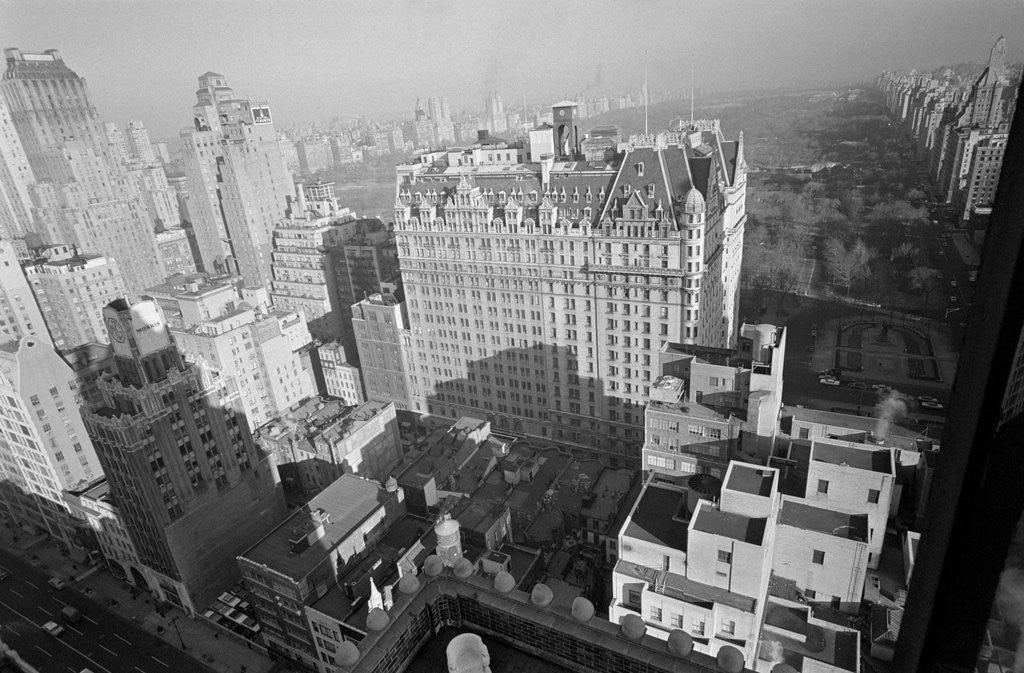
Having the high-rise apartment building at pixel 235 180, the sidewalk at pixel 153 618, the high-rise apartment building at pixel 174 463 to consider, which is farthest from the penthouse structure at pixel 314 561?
the high-rise apartment building at pixel 235 180

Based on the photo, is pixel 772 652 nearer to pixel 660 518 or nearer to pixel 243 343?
pixel 660 518

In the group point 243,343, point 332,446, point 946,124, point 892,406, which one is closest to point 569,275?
point 332,446

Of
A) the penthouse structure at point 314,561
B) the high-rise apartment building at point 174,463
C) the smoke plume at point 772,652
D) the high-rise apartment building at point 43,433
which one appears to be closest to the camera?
the smoke plume at point 772,652

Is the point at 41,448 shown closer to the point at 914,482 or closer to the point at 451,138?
the point at 914,482

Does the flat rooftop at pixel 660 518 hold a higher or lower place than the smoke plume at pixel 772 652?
higher

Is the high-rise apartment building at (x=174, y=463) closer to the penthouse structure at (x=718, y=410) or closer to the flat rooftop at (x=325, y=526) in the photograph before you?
the flat rooftop at (x=325, y=526)

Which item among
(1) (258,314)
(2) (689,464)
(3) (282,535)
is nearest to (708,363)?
(2) (689,464)
